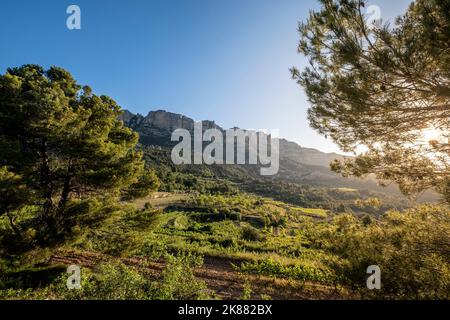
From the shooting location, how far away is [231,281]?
1024 centimetres

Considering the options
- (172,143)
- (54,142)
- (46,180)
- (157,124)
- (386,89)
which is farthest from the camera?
(157,124)

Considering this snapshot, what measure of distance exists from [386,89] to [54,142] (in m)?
11.1

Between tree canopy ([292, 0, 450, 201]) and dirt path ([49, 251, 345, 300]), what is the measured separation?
15.3 feet

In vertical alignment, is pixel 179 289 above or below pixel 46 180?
below

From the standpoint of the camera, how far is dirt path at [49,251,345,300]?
8672 millimetres

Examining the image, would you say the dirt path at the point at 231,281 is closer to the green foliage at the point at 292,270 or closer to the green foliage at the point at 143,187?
the green foliage at the point at 292,270

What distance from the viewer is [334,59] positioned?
6.83 metres

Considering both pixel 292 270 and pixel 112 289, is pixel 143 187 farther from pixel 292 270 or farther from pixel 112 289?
pixel 292 270

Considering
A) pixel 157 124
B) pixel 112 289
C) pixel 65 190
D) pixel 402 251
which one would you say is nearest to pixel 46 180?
pixel 65 190

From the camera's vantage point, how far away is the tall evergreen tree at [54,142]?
335 inches
